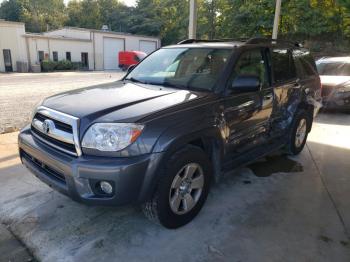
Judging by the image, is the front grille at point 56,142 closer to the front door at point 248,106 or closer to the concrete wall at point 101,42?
the front door at point 248,106

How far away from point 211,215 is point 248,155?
0.93 meters

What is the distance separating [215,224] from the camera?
327cm

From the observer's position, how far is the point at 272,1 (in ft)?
71.4

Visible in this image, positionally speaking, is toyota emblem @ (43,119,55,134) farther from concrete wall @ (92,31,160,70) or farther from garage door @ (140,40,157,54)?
garage door @ (140,40,157,54)

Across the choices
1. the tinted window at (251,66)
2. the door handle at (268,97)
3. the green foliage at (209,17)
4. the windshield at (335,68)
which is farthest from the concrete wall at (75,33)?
the door handle at (268,97)

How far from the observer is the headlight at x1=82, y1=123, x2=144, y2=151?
2.65 m

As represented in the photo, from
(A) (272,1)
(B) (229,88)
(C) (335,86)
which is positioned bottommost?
(C) (335,86)

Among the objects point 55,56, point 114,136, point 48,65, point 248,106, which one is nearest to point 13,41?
point 48,65

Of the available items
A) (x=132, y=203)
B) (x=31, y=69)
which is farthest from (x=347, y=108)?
(x=31, y=69)

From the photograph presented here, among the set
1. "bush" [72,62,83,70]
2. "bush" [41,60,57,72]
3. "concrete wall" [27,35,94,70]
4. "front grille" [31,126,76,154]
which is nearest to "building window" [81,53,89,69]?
"concrete wall" [27,35,94,70]

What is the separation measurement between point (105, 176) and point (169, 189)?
0.62 metres

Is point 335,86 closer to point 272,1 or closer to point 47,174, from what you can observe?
point 47,174

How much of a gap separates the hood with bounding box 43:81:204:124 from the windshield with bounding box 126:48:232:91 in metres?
0.20

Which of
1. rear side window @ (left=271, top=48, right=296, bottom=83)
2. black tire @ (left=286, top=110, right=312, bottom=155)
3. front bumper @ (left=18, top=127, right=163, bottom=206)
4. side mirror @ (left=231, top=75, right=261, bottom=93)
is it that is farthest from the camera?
black tire @ (left=286, top=110, right=312, bottom=155)
